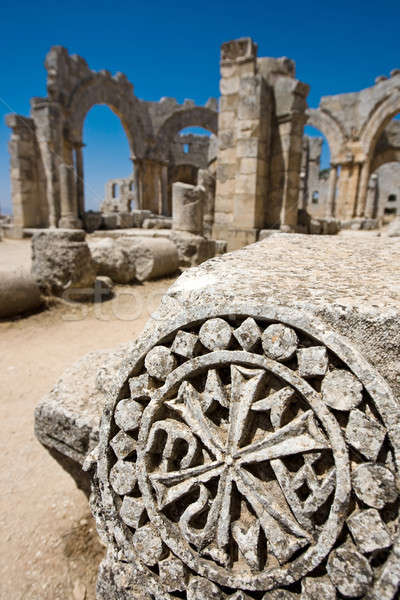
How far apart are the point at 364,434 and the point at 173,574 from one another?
68 cm

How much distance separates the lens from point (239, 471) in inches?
39.7

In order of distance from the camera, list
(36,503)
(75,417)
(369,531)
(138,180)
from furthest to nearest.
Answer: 1. (138,180)
2. (36,503)
3. (75,417)
4. (369,531)

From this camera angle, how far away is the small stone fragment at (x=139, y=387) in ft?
3.81

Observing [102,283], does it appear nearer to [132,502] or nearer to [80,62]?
[132,502]

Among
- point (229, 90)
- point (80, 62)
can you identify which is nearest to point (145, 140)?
point (80, 62)

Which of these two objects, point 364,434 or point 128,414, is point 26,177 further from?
point 364,434

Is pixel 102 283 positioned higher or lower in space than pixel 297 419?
lower

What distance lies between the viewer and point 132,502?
114 centimetres

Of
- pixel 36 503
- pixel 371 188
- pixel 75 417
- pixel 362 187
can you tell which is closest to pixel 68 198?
pixel 362 187

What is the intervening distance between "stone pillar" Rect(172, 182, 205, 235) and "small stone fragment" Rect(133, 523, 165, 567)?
7258mm

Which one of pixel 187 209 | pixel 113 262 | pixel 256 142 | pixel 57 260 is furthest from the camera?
pixel 187 209

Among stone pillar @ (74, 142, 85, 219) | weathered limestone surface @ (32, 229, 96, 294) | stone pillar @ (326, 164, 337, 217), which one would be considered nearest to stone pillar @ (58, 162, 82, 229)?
stone pillar @ (74, 142, 85, 219)

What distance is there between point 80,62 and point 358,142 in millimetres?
11276

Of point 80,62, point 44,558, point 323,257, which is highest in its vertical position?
point 80,62
